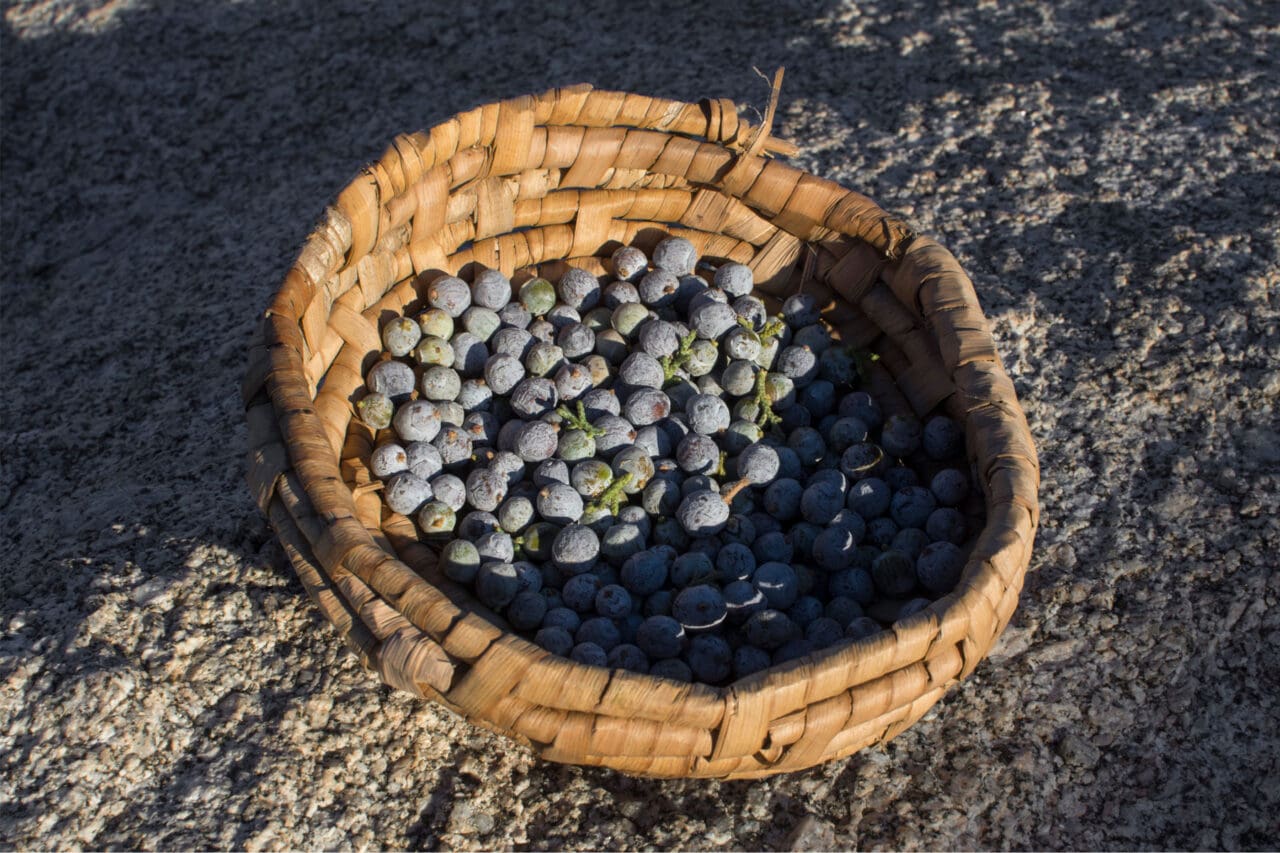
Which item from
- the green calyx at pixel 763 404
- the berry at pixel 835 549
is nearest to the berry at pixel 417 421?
the green calyx at pixel 763 404

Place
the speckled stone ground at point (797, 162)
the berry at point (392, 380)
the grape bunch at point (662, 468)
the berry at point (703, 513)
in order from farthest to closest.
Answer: the berry at point (392, 380) → the berry at point (703, 513) → the grape bunch at point (662, 468) → the speckled stone ground at point (797, 162)

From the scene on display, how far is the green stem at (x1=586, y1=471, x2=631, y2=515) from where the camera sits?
1850mm

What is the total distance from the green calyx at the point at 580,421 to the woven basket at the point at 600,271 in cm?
31

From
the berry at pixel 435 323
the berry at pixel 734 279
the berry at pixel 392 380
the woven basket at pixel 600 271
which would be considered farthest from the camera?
the berry at pixel 734 279

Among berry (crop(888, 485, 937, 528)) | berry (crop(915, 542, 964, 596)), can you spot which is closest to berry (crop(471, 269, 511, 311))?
berry (crop(888, 485, 937, 528))

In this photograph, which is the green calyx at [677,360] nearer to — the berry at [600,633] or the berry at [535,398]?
the berry at [535,398]

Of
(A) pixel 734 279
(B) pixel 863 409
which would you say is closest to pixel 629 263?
(A) pixel 734 279

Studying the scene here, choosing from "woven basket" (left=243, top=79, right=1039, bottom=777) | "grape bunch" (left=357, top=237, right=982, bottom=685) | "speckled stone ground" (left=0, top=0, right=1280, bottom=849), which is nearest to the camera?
"woven basket" (left=243, top=79, right=1039, bottom=777)

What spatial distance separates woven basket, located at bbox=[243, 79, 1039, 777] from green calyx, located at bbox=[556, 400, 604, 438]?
315 mm

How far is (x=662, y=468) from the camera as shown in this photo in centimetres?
200

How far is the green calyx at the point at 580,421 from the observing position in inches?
75.3

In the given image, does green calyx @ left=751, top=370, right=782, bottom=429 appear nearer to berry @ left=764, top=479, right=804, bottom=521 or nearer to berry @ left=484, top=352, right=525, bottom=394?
berry @ left=764, top=479, right=804, bottom=521

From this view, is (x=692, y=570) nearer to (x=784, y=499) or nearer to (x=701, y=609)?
(x=701, y=609)

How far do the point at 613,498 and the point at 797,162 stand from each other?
1209mm
